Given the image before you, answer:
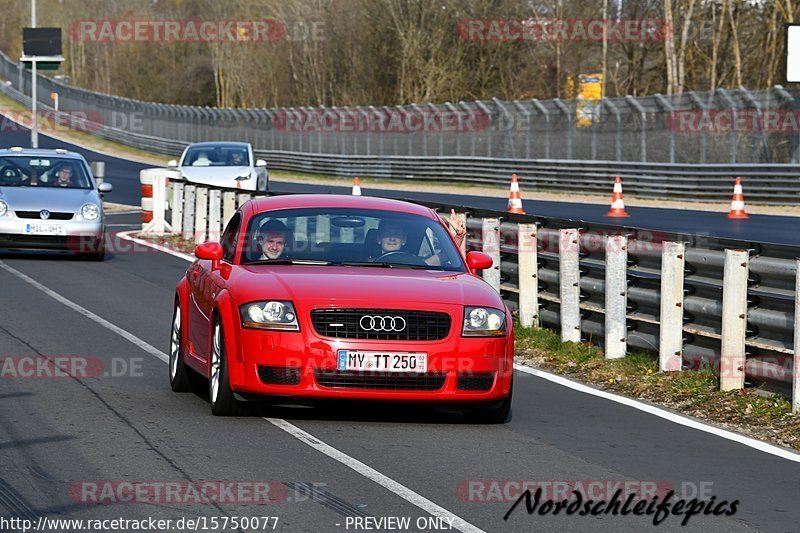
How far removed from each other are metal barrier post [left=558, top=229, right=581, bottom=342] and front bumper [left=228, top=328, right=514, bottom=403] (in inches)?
167

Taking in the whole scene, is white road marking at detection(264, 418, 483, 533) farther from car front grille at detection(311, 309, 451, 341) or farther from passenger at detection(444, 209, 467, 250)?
passenger at detection(444, 209, 467, 250)

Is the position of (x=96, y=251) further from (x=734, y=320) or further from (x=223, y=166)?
(x=734, y=320)

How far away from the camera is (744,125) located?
3681 centimetres

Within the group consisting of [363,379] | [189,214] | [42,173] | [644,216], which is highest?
[42,173]

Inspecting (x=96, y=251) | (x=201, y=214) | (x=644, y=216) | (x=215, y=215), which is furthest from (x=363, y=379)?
(x=644, y=216)

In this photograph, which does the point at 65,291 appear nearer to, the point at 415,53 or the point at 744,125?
the point at 744,125

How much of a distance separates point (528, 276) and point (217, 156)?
815 inches

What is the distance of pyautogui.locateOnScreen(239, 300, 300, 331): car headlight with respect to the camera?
8.73 meters

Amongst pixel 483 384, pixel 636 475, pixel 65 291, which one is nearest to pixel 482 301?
pixel 483 384

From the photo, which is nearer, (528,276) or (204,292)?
(204,292)

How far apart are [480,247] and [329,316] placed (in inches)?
266

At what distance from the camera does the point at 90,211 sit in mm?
21609

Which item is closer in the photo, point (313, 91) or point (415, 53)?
point (415, 53)

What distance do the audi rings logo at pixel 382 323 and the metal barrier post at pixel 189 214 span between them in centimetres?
1849
